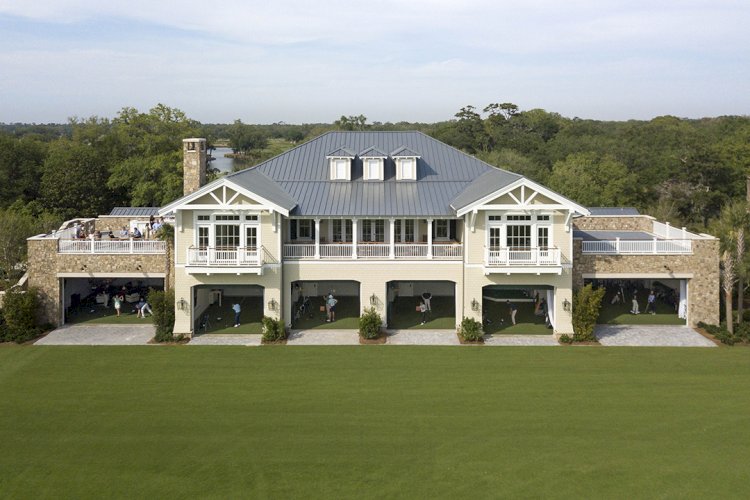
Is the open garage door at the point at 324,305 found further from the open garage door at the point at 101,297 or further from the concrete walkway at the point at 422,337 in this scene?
the open garage door at the point at 101,297

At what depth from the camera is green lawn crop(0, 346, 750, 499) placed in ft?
51.3

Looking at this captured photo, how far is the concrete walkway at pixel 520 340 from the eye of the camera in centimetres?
2766

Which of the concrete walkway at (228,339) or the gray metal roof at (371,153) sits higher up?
the gray metal roof at (371,153)

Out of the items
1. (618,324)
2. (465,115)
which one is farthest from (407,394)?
(465,115)

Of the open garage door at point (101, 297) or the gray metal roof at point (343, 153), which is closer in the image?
the open garage door at point (101, 297)

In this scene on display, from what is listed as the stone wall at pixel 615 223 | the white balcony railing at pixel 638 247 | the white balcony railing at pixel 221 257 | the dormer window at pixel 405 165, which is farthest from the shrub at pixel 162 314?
the stone wall at pixel 615 223

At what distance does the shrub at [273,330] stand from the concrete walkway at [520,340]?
26.8ft

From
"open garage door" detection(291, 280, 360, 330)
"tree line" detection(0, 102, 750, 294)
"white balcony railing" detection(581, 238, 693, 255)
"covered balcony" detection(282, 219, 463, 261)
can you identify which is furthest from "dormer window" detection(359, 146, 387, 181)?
"tree line" detection(0, 102, 750, 294)

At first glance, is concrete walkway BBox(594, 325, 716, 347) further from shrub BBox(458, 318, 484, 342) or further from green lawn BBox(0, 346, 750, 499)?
shrub BBox(458, 318, 484, 342)

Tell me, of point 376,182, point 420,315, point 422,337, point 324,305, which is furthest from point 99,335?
point 420,315

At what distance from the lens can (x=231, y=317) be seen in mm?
31219

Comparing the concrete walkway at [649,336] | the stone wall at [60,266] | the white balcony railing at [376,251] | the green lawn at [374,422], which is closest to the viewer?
the green lawn at [374,422]

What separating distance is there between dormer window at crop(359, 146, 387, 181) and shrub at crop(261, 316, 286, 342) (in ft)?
26.6

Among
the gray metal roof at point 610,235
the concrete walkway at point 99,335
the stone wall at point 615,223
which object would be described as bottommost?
the concrete walkway at point 99,335
